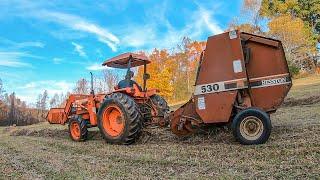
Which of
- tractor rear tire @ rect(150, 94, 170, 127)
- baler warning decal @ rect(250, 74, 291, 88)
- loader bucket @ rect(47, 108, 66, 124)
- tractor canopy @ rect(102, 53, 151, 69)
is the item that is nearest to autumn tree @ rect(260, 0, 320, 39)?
loader bucket @ rect(47, 108, 66, 124)

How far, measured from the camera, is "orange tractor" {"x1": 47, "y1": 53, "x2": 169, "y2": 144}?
9617 millimetres

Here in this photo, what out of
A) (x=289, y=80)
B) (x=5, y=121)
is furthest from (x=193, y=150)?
(x=5, y=121)

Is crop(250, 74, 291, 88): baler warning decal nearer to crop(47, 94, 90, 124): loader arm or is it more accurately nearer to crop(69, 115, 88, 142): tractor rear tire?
crop(69, 115, 88, 142): tractor rear tire

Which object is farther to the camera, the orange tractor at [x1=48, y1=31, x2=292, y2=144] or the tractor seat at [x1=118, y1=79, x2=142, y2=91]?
the tractor seat at [x1=118, y1=79, x2=142, y2=91]

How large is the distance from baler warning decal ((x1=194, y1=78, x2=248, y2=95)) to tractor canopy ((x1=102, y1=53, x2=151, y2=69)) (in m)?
3.15

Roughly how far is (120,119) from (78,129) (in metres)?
2.16

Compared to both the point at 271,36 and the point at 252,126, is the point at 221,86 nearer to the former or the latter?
the point at 252,126

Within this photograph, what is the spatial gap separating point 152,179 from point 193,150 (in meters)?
2.26

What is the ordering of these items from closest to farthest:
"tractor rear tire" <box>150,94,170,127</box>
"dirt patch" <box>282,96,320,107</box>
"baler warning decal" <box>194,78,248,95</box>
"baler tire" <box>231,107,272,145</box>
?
1. "baler tire" <box>231,107,272,145</box>
2. "baler warning decal" <box>194,78,248,95</box>
3. "tractor rear tire" <box>150,94,170,127</box>
4. "dirt patch" <box>282,96,320,107</box>

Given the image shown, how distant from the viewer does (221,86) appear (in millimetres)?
8203

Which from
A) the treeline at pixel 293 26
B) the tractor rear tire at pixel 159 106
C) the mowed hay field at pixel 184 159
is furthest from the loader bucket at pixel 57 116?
the treeline at pixel 293 26

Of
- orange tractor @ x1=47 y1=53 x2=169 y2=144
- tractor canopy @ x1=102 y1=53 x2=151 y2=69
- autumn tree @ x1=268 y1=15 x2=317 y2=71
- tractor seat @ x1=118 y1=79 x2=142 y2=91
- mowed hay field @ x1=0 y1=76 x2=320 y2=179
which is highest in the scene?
autumn tree @ x1=268 y1=15 x2=317 y2=71

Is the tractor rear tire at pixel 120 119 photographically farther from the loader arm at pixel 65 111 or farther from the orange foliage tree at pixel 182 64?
the orange foliage tree at pixel 182 64

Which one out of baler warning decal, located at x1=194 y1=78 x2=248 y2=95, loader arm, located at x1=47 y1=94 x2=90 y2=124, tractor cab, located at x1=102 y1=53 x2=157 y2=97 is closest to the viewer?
baler warning decal, located at x1=194 y1=78 x2=248 y2=95
